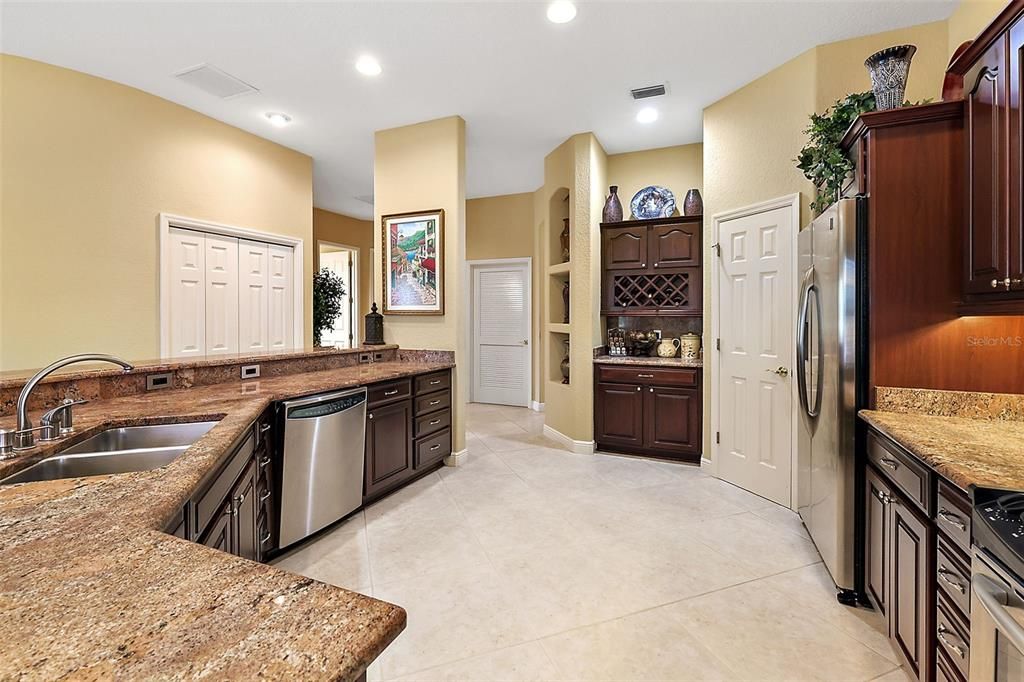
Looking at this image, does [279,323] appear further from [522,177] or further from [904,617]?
[904,617]

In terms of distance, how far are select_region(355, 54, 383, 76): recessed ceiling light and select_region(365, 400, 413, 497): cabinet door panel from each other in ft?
7.76

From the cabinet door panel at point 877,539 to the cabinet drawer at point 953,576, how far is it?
1.20ft

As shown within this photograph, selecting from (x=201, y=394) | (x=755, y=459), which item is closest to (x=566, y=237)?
(x=755, y=459)

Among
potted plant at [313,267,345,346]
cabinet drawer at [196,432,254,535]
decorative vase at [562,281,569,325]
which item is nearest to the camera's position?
cabinet drawer at [196,432,254,535]

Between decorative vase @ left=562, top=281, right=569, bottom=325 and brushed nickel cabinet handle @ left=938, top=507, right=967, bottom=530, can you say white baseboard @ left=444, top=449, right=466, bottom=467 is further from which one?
brushed nickel cabinet handle @ left=938, top=507, right=967, bottom=530

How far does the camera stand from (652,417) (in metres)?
4.13

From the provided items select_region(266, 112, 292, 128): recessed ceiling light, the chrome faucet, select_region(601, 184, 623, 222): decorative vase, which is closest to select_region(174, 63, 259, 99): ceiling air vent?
select_region(266, 112, 292, 128): recessed ceiling light

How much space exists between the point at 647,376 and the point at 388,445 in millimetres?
2327

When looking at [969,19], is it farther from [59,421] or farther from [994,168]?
[59,421]

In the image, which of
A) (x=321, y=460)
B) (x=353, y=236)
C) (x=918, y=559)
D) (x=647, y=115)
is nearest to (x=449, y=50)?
(x=647, y=115)

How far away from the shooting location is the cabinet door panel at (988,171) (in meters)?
1.59

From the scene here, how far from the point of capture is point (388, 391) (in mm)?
3277

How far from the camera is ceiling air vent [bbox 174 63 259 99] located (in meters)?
3.22

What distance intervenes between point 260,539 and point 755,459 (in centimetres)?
324
